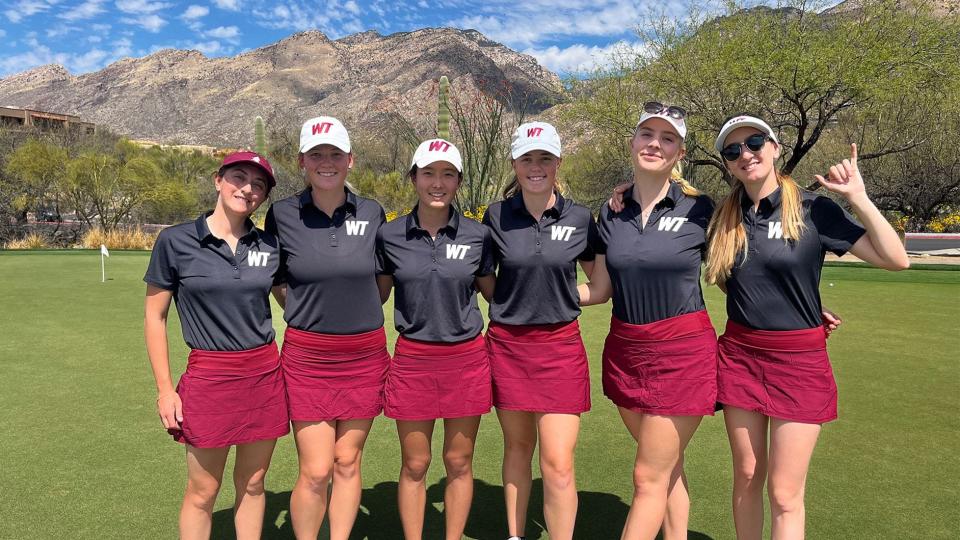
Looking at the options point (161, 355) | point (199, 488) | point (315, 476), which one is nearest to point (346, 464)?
point (315, 476)

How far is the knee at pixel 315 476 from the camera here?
9.34 ft

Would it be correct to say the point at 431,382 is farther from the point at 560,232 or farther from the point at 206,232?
the point at 206,232

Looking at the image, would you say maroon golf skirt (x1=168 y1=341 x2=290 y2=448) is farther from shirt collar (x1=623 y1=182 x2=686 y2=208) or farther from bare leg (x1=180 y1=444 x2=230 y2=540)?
shirt collar (x1=623 y1=182 x2=686 y2=208)

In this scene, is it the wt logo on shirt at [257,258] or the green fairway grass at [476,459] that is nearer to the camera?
the wt logo on shirt at [257,258]

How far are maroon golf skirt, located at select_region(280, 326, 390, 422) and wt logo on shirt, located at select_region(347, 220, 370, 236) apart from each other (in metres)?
0.42

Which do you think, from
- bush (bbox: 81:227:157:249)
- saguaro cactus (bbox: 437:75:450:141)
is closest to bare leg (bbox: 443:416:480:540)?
saguaro cactus (bbox: 437:75:450:141)

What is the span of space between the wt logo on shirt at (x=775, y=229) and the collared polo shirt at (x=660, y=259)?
248 millimetres

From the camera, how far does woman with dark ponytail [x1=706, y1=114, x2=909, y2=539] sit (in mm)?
2545

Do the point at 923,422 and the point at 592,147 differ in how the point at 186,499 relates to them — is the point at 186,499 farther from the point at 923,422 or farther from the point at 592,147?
the point at 592,147

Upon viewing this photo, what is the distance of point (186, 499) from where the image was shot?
2.72 meters

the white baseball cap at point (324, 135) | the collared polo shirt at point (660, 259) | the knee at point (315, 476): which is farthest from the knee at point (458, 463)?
the white baseball cap at point (324, 135)

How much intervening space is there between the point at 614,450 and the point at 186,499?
244 cm

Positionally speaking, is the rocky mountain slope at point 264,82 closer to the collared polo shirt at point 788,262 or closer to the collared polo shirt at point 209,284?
the collared polo shirt at point 209,284

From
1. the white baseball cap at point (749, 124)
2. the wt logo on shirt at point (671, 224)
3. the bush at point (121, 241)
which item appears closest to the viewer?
the white baseball cap at point (749, 124)
